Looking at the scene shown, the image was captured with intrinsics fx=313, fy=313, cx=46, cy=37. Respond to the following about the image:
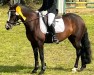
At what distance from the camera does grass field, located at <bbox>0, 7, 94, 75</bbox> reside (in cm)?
806

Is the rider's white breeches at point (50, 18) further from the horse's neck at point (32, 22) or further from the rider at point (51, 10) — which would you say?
the horse's neck at point (32, 22)

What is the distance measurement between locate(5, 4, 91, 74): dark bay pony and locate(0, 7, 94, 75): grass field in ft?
1.25

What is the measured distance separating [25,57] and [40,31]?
2.33 meters

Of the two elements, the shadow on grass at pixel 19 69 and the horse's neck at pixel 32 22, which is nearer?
the horse's neck at pixel 32 22

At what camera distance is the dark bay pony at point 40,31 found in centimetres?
736

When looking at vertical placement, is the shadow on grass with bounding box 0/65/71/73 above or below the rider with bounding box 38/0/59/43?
below

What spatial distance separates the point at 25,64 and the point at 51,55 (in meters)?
1.40

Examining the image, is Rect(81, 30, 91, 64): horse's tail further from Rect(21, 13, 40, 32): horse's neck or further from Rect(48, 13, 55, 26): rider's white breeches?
Rect(21, 13, 40, 32): horse's neck

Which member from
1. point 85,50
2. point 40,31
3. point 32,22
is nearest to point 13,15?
point 32,22

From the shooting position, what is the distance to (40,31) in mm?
7547

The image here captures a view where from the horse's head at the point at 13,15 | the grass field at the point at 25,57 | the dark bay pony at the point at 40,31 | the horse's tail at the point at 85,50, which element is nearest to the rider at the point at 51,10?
the dark bay pony at the point at 40,31

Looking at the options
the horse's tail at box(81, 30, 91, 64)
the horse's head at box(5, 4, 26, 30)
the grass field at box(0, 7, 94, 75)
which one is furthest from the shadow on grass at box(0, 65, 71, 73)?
the horse's head at box(5, 4, 26, 30)

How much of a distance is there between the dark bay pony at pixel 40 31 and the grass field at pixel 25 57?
382mm

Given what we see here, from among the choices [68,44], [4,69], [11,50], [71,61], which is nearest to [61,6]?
[68,44]
